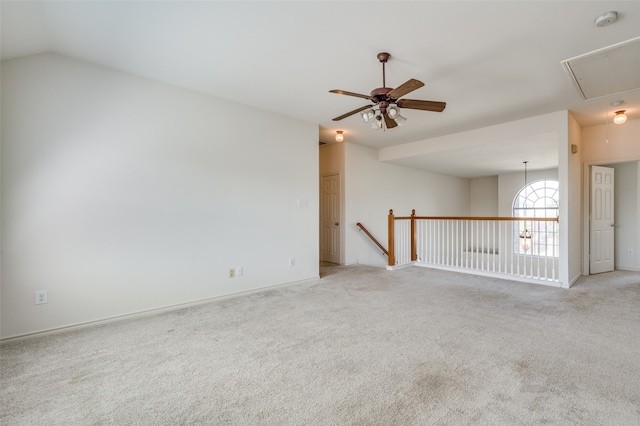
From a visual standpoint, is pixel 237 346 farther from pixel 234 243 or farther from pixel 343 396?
pixel 234 243

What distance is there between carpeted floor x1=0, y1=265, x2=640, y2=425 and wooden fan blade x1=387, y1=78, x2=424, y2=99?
83.6 inches

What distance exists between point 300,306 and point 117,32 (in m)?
3.15

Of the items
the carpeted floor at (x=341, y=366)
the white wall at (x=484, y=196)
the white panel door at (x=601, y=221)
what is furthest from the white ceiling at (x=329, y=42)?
the white wall at (x=484, y=196)

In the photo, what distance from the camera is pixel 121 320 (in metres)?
2.90

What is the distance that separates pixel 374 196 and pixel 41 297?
5470 millimetres

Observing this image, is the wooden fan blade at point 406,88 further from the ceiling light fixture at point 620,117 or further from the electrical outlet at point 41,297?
the ceiling light fixture at point 620,117

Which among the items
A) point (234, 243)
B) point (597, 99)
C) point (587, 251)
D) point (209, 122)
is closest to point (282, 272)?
point (234, 243)

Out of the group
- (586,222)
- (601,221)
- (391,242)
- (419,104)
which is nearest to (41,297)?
(419,104)

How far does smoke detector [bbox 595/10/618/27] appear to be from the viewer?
6.81ft

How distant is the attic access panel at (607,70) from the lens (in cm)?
247

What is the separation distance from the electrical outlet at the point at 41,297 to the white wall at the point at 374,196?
173 inches

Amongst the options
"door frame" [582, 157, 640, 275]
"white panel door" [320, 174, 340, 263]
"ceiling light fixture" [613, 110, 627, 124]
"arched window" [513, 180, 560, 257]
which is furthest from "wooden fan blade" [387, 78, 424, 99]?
"arched window" [513, 180, 560, 257]

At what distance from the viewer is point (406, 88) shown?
2354 millimetres

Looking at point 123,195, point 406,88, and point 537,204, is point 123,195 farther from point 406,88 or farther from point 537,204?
point 537,204
